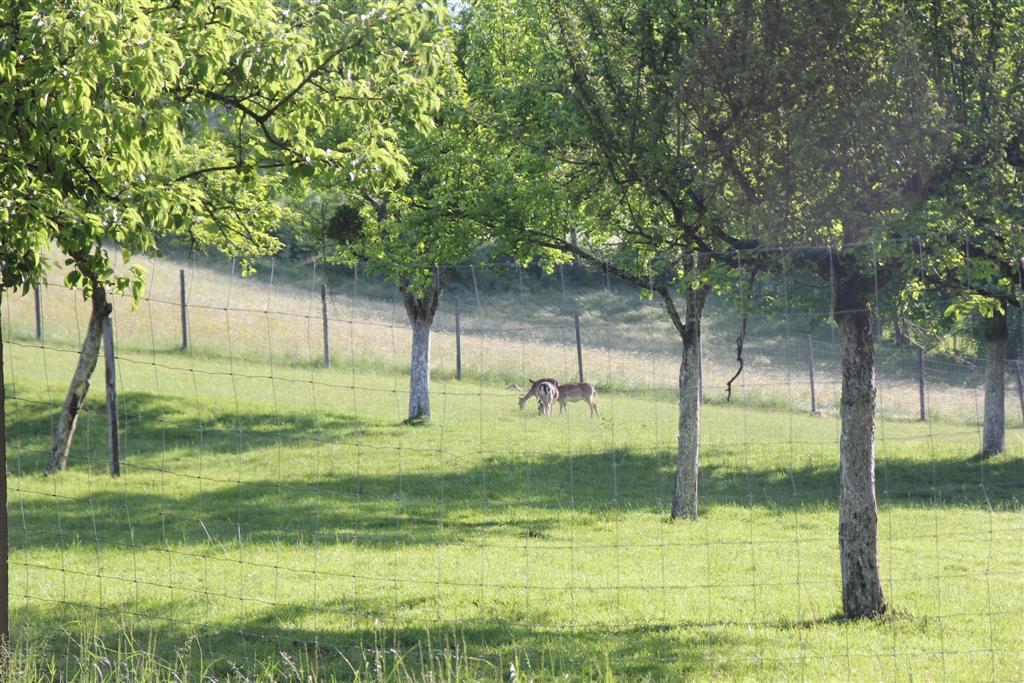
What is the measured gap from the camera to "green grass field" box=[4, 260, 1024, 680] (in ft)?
Result: 28.1

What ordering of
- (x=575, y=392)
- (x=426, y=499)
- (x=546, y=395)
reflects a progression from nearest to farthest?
(x=426, y=499) < (x=546, y=395) < (x=575, y=392)

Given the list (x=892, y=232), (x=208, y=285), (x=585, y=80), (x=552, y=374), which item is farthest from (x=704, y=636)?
(x=208, y=285)

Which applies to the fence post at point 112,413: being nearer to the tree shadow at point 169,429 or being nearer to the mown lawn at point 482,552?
the mown lawn at point 482,552

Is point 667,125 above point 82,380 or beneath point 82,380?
above

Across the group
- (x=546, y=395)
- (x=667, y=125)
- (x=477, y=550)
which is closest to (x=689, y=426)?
(x=477, y=550)

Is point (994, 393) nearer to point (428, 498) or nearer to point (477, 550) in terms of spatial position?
point (428, 498)

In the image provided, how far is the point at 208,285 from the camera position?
53.9m

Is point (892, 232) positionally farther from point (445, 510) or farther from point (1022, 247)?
point (445, 510)

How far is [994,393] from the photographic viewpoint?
25453mm

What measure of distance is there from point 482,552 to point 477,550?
37 centimetres

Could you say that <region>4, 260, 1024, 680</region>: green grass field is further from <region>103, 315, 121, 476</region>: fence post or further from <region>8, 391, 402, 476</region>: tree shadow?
<region>103, 315, 121, 476</region>: fence post

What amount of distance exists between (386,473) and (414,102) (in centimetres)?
1338

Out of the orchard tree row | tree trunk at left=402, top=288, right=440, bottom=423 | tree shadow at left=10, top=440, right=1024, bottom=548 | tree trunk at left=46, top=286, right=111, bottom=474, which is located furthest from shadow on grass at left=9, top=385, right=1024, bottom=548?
the orchard tree row

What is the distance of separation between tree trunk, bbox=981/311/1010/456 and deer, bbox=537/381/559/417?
31.6 feet
